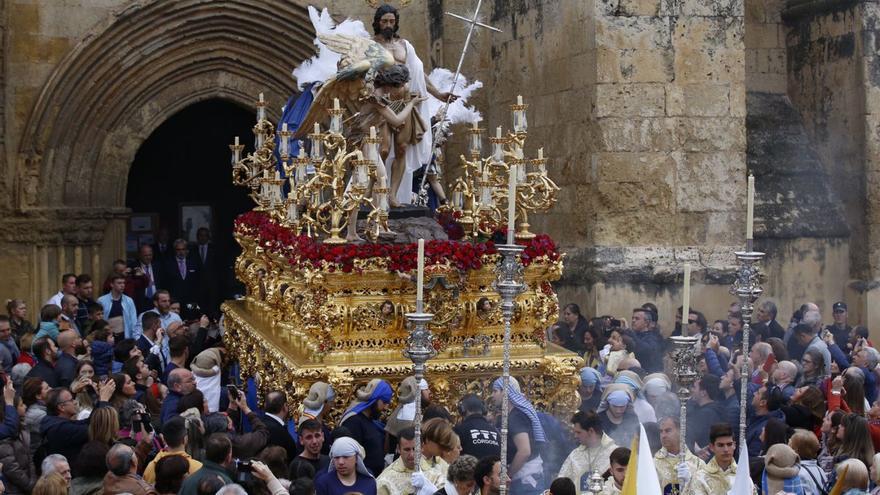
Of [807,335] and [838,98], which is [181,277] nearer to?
[838,98]

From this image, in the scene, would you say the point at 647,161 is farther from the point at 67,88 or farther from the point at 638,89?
the point at 67,88

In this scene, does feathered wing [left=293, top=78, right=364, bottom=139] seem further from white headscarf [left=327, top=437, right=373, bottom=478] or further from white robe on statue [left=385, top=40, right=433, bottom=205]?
white headscarf [left=327, top=437, right=373, bottom=478]

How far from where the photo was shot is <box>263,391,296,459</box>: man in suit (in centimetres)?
929

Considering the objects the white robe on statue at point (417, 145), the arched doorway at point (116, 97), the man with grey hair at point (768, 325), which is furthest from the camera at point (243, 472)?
the arched doorway at point (116, 97)

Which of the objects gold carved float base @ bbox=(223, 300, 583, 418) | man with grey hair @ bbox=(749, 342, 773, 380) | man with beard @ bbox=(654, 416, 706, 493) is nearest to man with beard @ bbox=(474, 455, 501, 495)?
man with beard @ bbox=(654, 416, 706, 493)

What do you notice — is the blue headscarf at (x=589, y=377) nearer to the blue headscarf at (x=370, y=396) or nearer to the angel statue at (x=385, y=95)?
the blue headscarf at (x=370, y=396)

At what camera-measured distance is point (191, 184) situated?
20219 mm

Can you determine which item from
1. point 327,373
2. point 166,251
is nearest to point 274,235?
point 327,373

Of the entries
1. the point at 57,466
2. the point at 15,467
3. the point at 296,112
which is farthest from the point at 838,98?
the point at 57,466

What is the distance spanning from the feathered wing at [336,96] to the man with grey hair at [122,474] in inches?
172

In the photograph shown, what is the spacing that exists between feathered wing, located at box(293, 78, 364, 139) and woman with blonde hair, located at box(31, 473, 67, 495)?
15.8 feet

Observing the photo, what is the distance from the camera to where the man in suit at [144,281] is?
16406mm

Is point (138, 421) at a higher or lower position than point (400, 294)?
lower

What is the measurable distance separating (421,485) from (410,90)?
15.6ft
